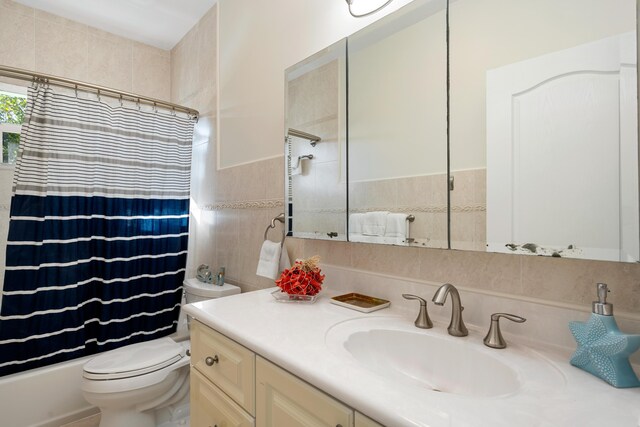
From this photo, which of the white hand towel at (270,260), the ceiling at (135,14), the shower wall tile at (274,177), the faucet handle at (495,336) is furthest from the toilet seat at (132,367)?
Result: the ceiling at (135,14)

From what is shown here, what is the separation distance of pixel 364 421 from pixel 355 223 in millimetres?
745

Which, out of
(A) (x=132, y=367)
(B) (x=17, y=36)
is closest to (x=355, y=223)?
(A) (x=132, y=367)

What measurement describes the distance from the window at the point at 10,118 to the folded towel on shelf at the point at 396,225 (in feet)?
8.50

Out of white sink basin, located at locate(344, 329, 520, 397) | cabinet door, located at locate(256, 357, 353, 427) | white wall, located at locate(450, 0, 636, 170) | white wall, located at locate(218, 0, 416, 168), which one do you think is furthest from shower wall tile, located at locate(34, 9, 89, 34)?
white sink basin, located at locate(344, 329, 520, 397)

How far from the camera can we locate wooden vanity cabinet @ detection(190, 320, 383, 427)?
702 millimetres

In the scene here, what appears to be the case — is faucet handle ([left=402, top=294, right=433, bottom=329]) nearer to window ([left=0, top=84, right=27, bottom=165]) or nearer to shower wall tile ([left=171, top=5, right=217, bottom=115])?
shower wall tile ([left=171, top=5, right=217, bottom=115])

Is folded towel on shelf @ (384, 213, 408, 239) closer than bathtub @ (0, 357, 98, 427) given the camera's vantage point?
Yes

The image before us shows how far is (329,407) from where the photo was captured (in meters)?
0.68

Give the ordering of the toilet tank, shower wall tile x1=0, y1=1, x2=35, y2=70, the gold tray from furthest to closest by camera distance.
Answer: shower wall tile x1=0, y1=1, x2=35, y2=70
the toilet tank
the gold tray

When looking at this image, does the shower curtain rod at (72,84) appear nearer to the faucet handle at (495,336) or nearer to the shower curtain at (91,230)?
the shower curtain at (91,230)

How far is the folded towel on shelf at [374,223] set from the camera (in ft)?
3.84

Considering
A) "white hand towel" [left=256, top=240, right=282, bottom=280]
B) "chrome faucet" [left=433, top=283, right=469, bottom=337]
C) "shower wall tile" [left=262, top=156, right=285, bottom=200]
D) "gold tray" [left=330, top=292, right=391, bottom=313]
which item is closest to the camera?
"chrome faucet" [left=433, top=283, right=469, bottom=337]

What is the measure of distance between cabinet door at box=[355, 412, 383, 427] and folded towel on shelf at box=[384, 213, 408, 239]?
0.60 m

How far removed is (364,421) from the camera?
0.62 meters
